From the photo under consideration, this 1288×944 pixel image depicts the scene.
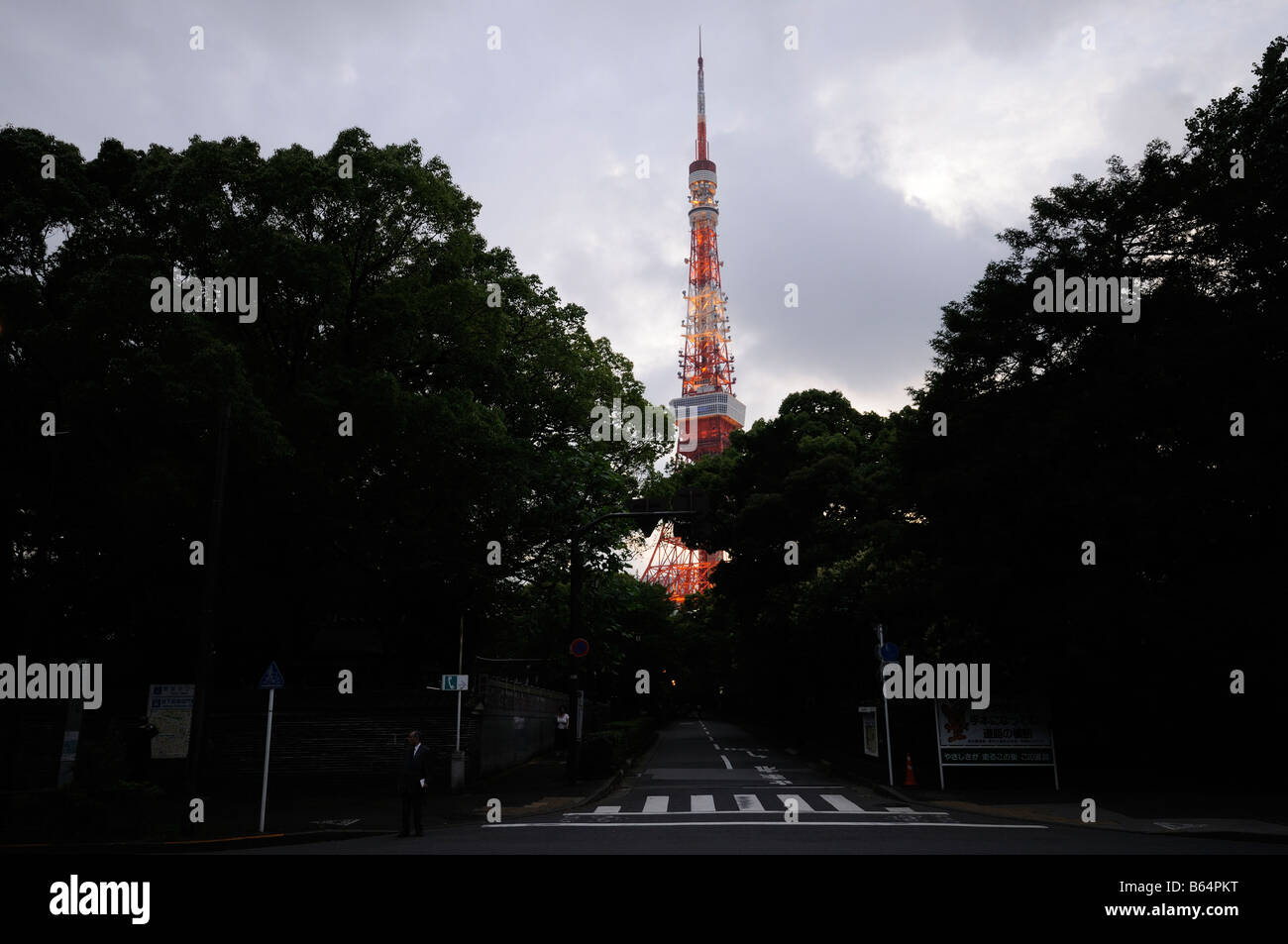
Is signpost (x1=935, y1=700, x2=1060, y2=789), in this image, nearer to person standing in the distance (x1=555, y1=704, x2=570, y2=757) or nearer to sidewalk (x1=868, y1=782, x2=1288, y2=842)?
sidewalk (x1=868, y1=782, x2=1288, y2=842)

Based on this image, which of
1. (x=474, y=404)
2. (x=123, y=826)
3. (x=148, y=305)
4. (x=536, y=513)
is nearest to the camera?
(x=123, y=826)

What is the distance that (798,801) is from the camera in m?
18.8

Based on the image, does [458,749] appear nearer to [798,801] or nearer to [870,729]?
[798,801]

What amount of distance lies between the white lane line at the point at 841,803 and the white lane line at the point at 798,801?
55 cm

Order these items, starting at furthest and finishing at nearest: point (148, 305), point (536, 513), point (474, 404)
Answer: point (536, 513) → point (474, 404) → point (148, 305)

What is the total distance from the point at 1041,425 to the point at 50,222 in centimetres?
2123

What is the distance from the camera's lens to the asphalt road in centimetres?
1116

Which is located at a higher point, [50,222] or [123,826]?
[50,222]

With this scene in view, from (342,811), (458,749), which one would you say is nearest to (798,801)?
(458,749)

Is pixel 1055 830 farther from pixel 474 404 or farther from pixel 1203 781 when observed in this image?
pixel 474 404

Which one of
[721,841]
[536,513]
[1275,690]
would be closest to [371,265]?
[536,513]

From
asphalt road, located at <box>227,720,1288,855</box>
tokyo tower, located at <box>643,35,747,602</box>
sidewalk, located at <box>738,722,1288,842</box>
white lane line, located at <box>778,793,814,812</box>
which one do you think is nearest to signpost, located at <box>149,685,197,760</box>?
asphalt road, located at <box>227,720,1288,855</box>

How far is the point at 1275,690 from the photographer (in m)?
18.1

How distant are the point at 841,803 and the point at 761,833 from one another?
6.10m
